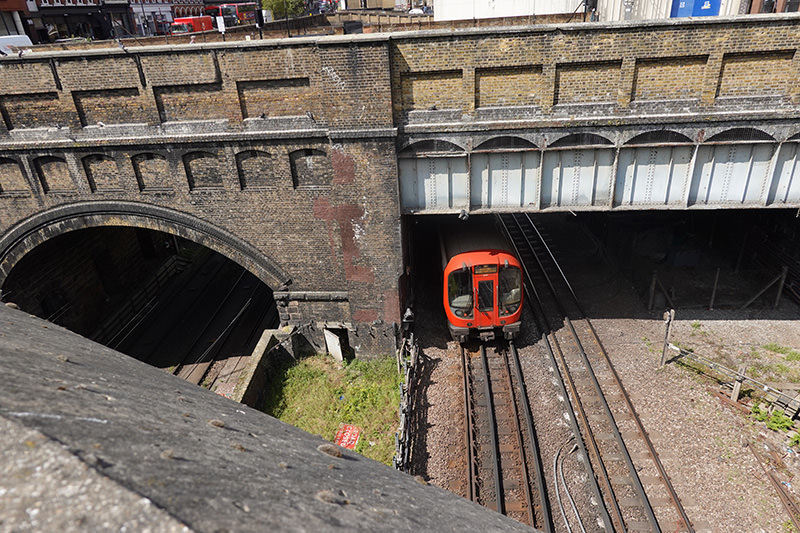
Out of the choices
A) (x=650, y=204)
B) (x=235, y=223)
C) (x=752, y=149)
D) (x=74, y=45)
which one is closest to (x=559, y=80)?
(x=650, y=204)

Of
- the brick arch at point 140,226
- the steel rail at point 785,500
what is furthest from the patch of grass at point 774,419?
the brick arch at point 140,226

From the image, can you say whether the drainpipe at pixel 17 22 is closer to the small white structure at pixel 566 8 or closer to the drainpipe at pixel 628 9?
the small white structure at pixel 566 8

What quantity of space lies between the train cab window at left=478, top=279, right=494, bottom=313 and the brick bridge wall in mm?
2330

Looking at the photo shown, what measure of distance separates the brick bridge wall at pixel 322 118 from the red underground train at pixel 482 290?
65.0 inches

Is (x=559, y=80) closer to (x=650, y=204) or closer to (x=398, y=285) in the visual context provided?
(x=650, y=204)

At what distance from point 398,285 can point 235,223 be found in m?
5.08

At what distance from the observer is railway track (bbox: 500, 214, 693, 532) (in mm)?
9469

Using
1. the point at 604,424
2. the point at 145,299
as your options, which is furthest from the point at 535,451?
the point at 145,299

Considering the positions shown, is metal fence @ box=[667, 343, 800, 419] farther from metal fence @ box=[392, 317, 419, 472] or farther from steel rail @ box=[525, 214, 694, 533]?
metal fence @ box=[392, 317, 419, 472]

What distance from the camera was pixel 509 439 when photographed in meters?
11.5

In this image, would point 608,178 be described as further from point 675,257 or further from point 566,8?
point 566,8

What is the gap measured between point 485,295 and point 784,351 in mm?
8709

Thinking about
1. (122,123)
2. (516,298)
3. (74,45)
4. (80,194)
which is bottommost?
(516,298)

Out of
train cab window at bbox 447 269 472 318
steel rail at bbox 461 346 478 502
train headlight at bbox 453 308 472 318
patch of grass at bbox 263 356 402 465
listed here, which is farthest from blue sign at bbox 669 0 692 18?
patch of grass at bbox 263 356 402 465
